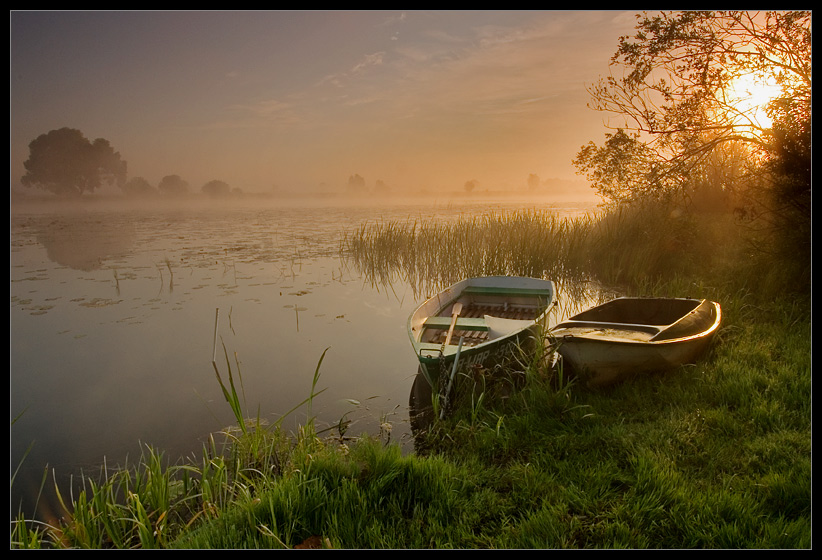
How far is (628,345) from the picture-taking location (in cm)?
477

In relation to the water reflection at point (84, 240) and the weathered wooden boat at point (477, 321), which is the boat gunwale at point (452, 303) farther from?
the water reflection at point (84, 240)

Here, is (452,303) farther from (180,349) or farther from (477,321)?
(180,349)

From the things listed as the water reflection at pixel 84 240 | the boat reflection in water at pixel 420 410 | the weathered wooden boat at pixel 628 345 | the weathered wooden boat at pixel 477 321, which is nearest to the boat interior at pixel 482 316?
the weathered wooden boat at pixel 477 321

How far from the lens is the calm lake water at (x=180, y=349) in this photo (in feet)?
17.1

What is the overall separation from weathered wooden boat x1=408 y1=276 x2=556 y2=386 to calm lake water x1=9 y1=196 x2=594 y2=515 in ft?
2.16

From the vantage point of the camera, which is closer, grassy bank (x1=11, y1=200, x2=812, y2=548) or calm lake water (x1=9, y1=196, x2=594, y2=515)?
grassy bank (x1=11, y1=200, x2=812, y2=548)

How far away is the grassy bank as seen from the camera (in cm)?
280

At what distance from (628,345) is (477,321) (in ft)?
6.77

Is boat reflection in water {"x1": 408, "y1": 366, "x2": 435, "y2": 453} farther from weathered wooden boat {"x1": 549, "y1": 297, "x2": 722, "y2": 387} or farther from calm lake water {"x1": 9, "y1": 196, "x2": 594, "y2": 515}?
weathered wooden boat {"x1": 549, "y1": 297, "x2": 722, "y2": 387}

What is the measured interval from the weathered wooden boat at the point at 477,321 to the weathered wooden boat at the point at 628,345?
563 millimetres

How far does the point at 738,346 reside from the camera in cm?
564

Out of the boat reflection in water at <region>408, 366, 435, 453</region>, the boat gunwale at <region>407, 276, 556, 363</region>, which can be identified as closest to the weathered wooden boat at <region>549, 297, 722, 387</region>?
the boat gunwale at <region>407, 276, 556, 363</region>

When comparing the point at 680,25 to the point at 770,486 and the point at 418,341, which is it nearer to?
the point at 418,341

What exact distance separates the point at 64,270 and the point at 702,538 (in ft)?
46.8
